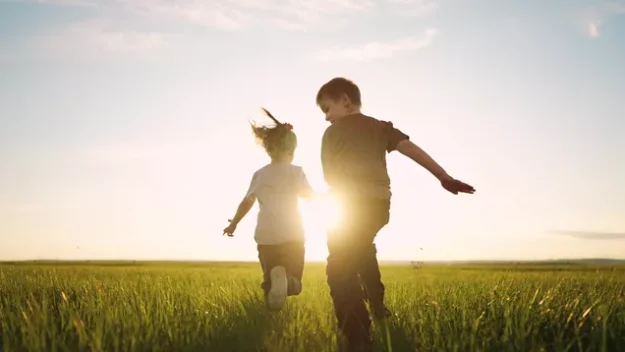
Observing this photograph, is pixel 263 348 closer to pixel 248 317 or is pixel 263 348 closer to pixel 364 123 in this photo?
pixel 248 317

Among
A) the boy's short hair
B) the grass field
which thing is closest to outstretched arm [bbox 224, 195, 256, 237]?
the grass field

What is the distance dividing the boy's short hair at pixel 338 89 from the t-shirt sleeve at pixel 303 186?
2.31m

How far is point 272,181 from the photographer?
768cm

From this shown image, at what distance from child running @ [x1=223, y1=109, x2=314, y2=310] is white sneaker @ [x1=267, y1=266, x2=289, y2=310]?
0.44 metres

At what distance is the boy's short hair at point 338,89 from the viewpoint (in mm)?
5473

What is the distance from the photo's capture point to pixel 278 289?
676 cm

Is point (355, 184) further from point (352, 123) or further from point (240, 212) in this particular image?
point (240, 212)

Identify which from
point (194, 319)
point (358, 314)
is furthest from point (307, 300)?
point (358, 314)

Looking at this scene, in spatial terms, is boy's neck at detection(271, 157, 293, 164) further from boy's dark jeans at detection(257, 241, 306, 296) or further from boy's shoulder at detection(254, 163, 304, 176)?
boy's dark jeans at detection(257, 241, 306, 296)

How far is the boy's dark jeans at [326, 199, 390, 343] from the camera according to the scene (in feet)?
15.9

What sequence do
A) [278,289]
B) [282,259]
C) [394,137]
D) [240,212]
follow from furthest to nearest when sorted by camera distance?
[240,212] < [282,259] < [278,289] < [394,137]

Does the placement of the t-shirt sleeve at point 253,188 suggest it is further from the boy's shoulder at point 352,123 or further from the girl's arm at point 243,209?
the boy's shoulder at point 352,123

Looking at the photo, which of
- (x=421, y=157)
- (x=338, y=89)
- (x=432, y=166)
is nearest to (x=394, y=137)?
(x=421, y=157)

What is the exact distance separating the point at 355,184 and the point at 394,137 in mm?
621
